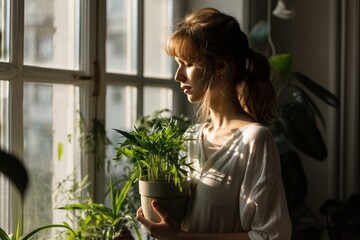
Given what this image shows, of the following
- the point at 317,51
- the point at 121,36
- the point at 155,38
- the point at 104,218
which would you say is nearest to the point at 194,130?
the point at 104,218

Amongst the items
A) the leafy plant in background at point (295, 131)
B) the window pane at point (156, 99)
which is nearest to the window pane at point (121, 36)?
the window pane at point (156, 99)

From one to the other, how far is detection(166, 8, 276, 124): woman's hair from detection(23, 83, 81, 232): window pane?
2.09 ft

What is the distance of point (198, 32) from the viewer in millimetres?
1142

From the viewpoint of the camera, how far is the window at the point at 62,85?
4.79 feet

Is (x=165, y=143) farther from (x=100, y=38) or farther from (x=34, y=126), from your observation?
(x=100, y=38)

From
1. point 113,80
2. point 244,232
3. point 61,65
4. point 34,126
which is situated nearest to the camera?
point 244,232

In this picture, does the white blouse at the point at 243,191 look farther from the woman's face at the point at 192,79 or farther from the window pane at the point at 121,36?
the window pane at the point at 121,36

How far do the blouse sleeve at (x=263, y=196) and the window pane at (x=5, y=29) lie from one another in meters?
0.80

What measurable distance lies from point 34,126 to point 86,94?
0.79ft

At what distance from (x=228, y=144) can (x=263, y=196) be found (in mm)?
167

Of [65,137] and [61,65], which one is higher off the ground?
[61,65]

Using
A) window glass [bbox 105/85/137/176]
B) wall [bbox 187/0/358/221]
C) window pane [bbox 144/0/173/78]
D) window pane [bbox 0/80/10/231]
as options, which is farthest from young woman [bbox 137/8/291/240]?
wall [bbox 187/0/358/221]

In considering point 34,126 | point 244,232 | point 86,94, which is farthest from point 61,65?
point 244,232

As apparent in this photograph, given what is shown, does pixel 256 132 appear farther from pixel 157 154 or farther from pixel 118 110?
pixel 118 110
